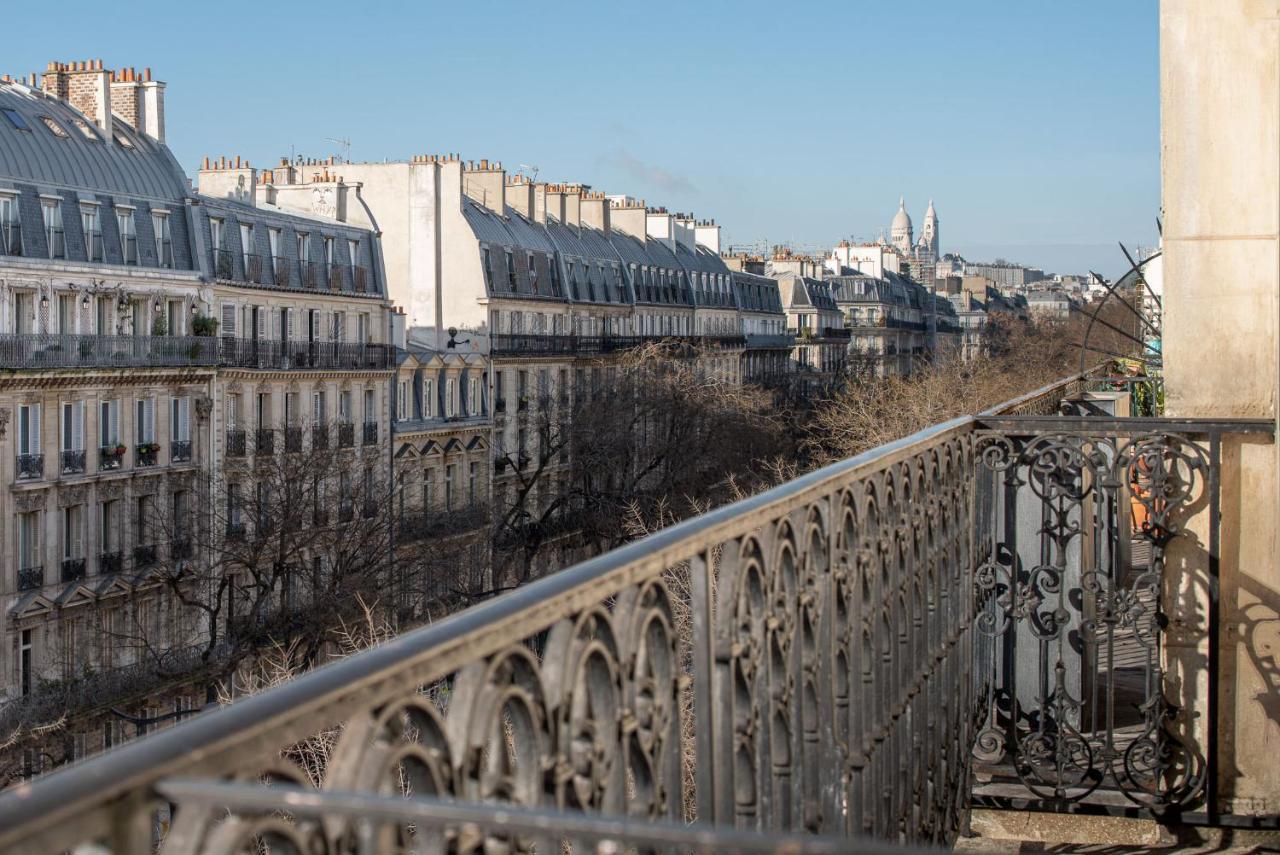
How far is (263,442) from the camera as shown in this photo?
133 feet

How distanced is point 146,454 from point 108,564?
108 inches

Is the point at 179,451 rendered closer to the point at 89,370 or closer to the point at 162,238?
the point at 89,370

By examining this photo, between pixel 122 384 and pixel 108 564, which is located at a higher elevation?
pixel 122 384

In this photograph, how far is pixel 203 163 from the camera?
155 ft

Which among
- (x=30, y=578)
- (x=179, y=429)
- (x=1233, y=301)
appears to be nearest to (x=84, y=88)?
(x=179, y=429)

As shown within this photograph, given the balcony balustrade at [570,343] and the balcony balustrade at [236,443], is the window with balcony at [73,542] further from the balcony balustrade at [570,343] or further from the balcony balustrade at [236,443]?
the balcony balustrade at [570,343]

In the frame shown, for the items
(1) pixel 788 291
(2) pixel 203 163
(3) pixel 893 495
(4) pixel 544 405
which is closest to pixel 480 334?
(4) pixel 544 405

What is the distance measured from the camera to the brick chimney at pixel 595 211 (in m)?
67.3

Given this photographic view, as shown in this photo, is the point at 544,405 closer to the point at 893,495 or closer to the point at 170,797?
the point at 893,495

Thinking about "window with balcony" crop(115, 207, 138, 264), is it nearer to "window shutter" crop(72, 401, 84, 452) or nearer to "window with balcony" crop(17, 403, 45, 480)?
"window shutter" crop(72, 401, 84, 452)

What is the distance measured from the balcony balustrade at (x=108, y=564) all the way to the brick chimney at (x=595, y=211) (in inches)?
1355

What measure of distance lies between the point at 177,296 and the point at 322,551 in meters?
6.66

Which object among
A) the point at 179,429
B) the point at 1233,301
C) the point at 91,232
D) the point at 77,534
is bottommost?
the point at 77,534

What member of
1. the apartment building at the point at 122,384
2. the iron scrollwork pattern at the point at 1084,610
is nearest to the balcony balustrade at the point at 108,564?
the apartment building at the point at 122,384
